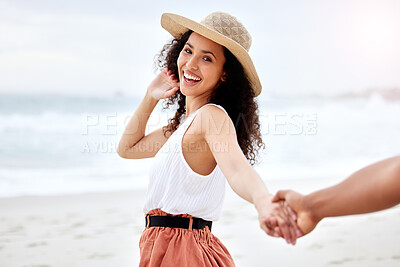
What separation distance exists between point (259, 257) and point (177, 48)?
7.74 ft

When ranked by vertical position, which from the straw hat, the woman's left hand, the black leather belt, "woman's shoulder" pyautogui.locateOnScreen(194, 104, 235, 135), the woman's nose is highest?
the straw hat

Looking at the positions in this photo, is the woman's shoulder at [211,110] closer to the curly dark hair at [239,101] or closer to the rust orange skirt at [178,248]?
the curly dark hair at [239,101]

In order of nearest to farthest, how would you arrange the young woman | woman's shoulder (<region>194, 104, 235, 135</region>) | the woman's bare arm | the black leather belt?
1. the young woman
2. woman's shoulder (<region>194, 104, 235, 135</region>)
3. the black leather belt
4. the woman's bare arm

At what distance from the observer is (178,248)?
1.85 meters

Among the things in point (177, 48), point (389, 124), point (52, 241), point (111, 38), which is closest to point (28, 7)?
point (111, 38)

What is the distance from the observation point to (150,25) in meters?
19.1

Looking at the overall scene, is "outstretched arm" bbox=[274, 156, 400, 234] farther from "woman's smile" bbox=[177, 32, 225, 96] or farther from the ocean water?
the ocean water

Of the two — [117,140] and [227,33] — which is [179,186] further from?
[117,140]

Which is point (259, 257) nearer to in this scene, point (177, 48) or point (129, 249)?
point (129, 249)

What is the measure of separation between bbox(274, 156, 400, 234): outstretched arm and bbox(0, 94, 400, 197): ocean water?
8.25 ft

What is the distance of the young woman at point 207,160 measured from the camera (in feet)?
5.45

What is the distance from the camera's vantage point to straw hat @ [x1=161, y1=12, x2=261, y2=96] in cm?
195

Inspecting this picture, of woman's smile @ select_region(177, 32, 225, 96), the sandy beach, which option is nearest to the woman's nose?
woman's smile @ select_region(177, 32, 225, 96)

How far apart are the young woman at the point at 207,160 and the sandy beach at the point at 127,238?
2288 millimetres
